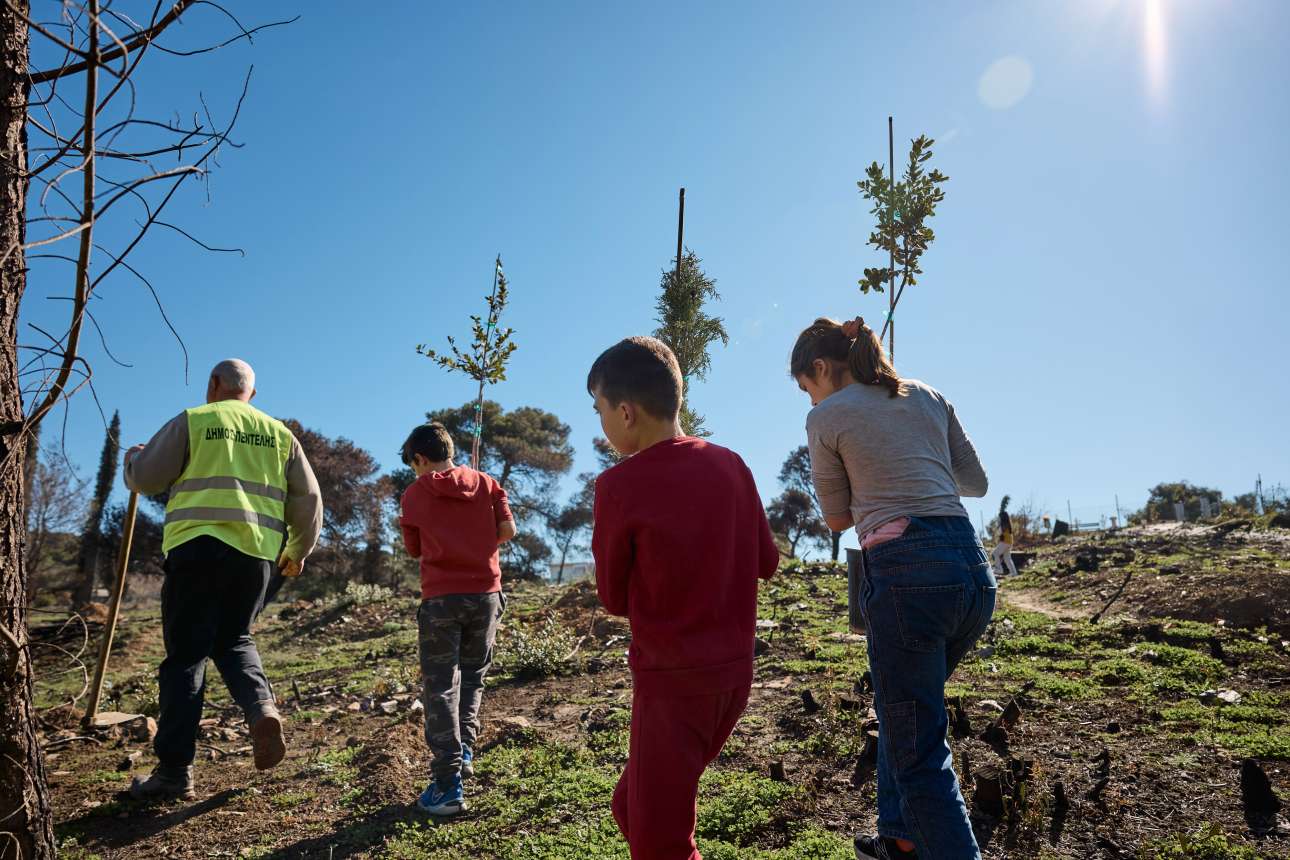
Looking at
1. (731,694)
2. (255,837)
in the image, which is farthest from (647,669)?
(255,837)

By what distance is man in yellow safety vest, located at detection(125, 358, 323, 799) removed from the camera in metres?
3.63

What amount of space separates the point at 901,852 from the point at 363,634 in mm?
10404

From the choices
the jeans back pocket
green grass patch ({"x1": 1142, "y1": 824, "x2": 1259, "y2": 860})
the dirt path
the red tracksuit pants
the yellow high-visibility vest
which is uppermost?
the yellow high-visibility vest

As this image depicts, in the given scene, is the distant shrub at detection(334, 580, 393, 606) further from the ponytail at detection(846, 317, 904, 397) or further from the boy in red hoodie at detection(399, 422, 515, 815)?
the ponytail at detection(846, 317, 904, 397)

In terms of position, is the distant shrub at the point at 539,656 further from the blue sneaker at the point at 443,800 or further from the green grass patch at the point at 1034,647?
the green grass patch at the point at 1034,647

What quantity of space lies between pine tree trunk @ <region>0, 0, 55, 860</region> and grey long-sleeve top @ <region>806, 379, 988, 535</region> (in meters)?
2.35

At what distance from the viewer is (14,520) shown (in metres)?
2.09

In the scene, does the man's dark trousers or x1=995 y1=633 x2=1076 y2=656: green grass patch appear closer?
the man's dark trousers

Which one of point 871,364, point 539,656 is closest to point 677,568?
point 871,364

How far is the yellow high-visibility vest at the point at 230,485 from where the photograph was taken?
3.70m

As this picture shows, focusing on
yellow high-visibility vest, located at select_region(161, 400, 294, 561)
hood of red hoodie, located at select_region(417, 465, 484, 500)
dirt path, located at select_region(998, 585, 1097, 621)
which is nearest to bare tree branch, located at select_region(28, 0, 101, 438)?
yellow high-visibility vest, located at select_region(161, 400, 294, 561)

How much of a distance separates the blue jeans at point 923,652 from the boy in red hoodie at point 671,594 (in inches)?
18.4

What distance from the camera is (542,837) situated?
10.4 ft

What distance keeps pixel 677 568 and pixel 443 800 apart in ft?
7.81
